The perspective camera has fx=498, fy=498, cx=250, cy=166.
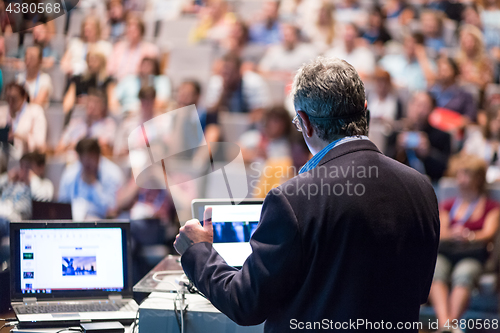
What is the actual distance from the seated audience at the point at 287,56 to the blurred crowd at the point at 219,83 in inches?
0.5

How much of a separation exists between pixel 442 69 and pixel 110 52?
2.91 m

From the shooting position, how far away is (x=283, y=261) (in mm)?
958

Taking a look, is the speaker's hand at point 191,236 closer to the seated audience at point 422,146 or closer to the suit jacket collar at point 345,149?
the suit jacket collar at point 345,149

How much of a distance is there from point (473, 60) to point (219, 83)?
86.2 inches

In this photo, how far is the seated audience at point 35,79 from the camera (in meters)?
4.37

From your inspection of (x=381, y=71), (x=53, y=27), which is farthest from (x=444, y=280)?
(x=53, y=27)

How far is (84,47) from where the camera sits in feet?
15.0

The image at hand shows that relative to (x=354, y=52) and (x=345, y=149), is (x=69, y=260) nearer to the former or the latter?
(x=345, y=149)

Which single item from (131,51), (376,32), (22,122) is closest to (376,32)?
(376,32)

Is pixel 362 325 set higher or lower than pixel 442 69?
lower

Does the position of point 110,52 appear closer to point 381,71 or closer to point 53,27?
point 53,27

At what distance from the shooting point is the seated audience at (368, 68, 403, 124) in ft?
13.0

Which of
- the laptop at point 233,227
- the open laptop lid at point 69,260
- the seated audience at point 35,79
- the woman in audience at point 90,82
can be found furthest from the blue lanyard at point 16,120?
the laptop at point 233,227

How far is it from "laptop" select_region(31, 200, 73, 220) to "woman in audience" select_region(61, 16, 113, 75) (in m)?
2.51
